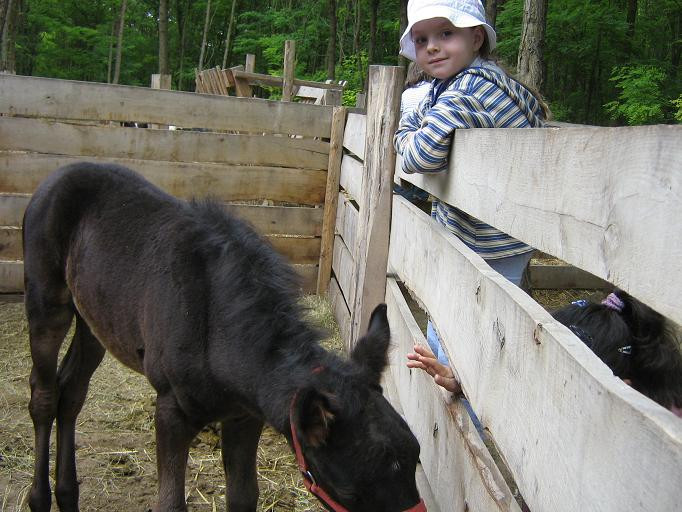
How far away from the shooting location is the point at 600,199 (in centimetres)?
131

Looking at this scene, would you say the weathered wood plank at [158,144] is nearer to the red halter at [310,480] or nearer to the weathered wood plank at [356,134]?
the weathered wood plank at [356,134]

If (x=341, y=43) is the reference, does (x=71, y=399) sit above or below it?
below

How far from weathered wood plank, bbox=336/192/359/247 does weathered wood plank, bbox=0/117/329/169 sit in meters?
0.55

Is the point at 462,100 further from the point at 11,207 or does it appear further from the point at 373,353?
A: the point at 11,207

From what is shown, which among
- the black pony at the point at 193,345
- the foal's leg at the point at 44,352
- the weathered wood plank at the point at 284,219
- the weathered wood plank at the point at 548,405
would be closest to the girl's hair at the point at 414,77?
the black pony at the point at 193,345

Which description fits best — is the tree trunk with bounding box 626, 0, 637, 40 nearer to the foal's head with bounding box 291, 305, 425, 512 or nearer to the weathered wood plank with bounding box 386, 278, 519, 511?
the weathered wood plank with bounding box 386, 278, 519, 511

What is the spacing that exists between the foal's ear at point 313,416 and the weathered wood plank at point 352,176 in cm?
339

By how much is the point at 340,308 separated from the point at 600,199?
5026 mm

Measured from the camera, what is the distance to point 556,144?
1588 millimetres

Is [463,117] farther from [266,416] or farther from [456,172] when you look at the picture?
[266,416]

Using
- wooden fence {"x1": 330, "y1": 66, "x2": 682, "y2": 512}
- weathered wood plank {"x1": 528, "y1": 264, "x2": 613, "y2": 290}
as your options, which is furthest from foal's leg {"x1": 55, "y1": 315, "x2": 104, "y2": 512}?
weathered wood plank {"x1": 528, "y1": 264, "x2": 613, "y2": 290}

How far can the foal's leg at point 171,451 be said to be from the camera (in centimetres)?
296

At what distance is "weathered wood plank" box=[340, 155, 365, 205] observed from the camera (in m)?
5.68

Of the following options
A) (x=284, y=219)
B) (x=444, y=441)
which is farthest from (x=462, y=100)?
(x=284, y=219)
